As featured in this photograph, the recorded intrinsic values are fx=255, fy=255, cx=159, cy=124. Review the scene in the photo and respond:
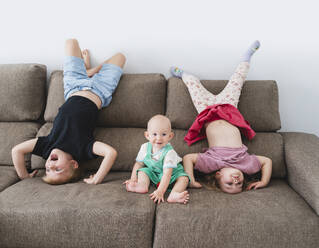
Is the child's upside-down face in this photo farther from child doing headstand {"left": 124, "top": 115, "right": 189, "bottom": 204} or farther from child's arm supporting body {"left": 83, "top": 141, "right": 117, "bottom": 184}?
child doing headstand {"left": 124, "top": 115, "right": 189, "bottom": 204}

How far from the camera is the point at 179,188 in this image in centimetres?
140

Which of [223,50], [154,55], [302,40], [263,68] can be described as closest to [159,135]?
[154,55]

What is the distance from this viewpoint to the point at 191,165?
1585mm

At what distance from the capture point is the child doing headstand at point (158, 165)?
4.65 ft

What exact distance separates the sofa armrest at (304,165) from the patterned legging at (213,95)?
1.51 ft

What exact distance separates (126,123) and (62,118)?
433mm

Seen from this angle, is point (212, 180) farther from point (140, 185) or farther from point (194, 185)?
point (140, 185)

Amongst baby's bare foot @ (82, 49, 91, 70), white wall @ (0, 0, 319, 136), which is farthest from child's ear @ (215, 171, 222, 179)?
baby's bare foot @ (82, 49, 91, 70)

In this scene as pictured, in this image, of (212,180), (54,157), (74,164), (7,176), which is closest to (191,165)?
(212,180)

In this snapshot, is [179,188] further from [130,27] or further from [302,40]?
[302,40]

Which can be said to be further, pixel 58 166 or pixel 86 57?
pixel 86 57

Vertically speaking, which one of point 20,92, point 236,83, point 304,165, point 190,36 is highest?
point 190,36

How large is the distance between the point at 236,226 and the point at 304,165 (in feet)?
1.93

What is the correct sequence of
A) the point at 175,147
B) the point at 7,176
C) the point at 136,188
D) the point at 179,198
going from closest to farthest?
the point at 179,198
the point at 136,188
the point at 7,176
the point at 175,147
